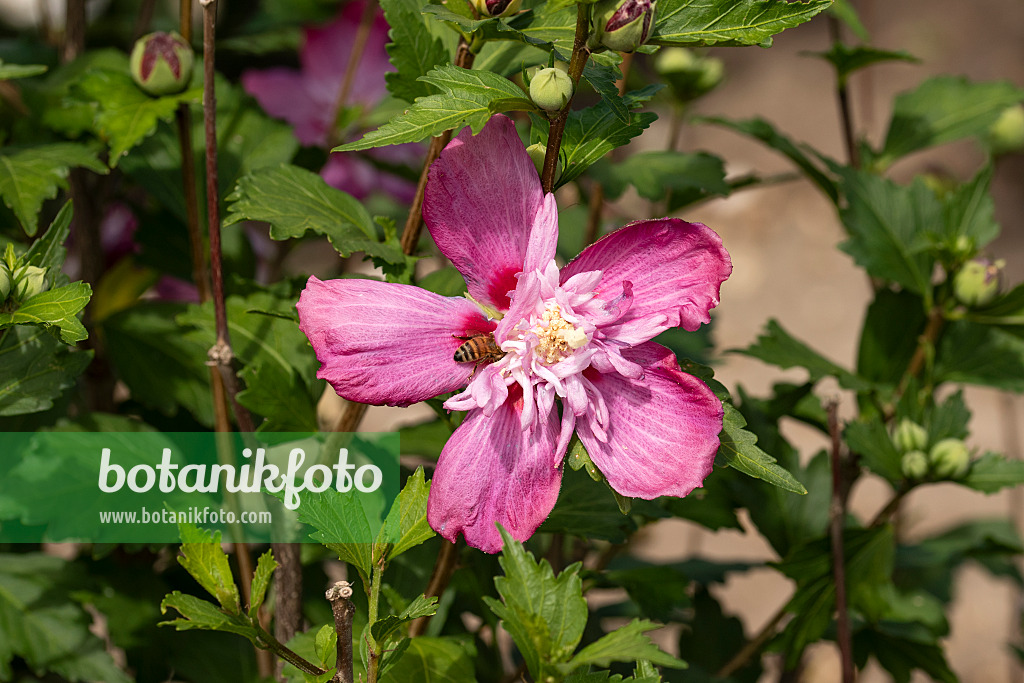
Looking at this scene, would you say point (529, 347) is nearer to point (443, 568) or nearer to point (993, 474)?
point (443, 568)

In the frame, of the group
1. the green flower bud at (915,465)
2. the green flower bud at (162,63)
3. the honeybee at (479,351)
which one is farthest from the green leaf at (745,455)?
the green flower bud at (162,63)

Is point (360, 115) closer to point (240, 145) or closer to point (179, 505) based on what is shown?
point (240, 145)

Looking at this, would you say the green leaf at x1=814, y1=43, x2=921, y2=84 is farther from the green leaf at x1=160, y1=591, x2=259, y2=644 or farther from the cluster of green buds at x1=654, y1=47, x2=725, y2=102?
the green leaf at x1=160, y1=591, x2=259, y2=644

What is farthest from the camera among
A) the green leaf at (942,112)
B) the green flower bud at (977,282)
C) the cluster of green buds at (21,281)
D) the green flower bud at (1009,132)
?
the green flower bud at (1009,132)

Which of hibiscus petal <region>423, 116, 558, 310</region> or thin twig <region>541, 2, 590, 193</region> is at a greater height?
thin twig <region>541, 2, 590, 193</region>

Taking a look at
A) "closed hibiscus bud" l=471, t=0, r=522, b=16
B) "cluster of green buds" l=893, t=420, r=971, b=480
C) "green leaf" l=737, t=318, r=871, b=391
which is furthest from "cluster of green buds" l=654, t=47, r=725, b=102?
"closed hibiscus bud" l=471, t=0, r=522, b=16

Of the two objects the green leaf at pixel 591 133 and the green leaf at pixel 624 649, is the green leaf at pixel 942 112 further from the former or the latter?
the green leaf at pixel 624 649
